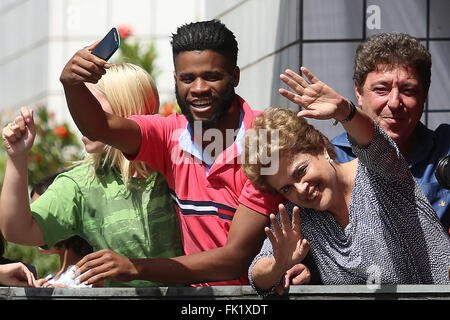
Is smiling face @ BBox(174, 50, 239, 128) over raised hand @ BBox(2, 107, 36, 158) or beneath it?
over

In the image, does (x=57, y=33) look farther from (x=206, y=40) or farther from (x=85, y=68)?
(x=85, y=68)

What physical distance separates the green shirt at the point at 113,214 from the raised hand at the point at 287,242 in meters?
0.64

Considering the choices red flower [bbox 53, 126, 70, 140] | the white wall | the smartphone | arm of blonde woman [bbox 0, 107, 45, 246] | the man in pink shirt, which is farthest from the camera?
the white wall

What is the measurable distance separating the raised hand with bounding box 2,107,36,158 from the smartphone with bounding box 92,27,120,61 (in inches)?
15.0

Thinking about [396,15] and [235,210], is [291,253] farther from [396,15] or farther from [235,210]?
[396,15]

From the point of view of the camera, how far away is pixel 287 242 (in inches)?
105

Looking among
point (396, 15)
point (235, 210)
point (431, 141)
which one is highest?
point (396, 15)

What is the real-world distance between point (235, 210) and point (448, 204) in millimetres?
735

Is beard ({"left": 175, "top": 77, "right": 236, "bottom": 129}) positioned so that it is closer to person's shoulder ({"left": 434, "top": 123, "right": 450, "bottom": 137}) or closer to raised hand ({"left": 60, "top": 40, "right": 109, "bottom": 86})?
raised hand ({"left": 60, "top": 40, "right": 109, "bottom": 86})

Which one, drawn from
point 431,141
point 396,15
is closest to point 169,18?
point 396,15

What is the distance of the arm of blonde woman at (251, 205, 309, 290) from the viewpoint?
8.75ft

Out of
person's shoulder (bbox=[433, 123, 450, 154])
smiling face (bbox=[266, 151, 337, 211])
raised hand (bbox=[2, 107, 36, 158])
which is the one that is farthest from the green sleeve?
person's shoulder (bbox=[433, 123, 450, 154])

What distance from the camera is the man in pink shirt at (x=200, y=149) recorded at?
288cm

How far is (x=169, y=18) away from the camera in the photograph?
971 centimetres
